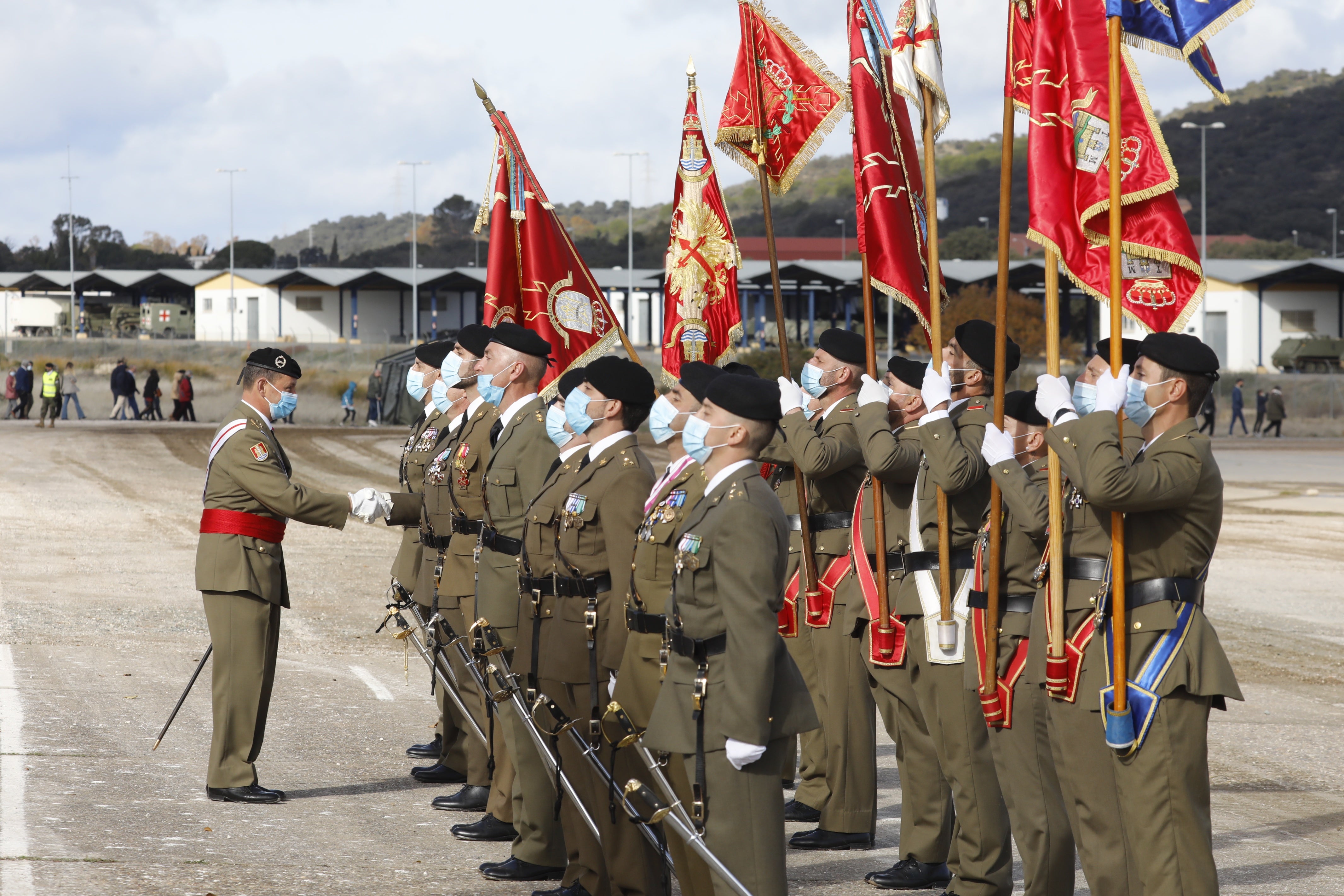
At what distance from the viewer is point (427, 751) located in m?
8.37

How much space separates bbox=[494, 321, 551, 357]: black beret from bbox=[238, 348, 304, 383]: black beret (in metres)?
1.25

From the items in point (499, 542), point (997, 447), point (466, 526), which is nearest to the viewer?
point (997, 447)

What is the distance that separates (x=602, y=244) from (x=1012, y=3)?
113 m

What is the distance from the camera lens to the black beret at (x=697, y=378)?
495cm

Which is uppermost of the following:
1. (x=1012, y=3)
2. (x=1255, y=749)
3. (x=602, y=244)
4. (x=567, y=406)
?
(x=602, y=244)

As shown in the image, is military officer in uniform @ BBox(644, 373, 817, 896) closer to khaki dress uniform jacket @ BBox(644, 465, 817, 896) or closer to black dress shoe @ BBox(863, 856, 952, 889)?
khaki dress uniform jacket @ BBox(644, 465, 817, 896)

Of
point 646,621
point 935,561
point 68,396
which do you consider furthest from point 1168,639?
point 68,396

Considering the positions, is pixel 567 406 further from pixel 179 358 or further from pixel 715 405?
pixel 179 358

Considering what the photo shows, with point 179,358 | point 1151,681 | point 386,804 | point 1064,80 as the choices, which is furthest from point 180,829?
point 179,358

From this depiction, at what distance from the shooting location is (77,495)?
74.3 feet

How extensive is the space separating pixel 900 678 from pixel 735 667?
6.74ft

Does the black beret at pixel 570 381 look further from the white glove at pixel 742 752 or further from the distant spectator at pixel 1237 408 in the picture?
the distant spectator at pixel 1237 408

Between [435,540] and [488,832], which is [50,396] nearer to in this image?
[435,540]

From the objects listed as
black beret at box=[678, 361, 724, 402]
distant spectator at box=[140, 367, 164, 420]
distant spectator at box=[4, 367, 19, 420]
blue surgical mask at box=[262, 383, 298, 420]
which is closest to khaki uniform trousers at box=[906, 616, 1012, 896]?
black beret at box=[678, 361, 724, 402]
